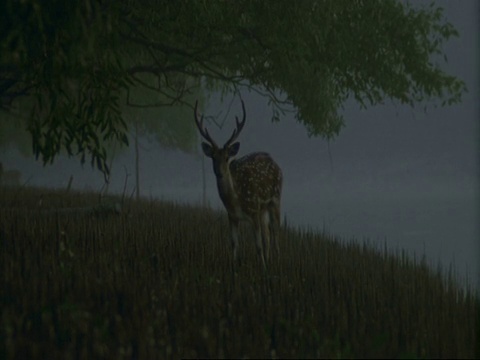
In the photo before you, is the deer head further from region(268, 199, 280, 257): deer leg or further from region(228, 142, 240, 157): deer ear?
region(268, 199, 280, 257): deer leg

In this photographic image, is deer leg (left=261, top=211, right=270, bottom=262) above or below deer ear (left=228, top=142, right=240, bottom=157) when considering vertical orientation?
below

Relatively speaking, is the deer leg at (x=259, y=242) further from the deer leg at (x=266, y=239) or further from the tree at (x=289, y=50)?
the tree at (x=289, y=50)

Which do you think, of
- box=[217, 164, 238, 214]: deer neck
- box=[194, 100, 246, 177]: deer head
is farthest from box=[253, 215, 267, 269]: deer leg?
box=[194, 100, 246, 177]: deer head

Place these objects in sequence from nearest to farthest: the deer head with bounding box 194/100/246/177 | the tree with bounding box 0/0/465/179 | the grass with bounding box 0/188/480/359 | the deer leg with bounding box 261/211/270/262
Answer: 1. the grass with bounding box 0/188/480/359
2. the deer head with bounding box 194/100/246/177
3. the tree with bounding box 0/0/465/179
4. the deer leg with bounding box 261/211/270/262

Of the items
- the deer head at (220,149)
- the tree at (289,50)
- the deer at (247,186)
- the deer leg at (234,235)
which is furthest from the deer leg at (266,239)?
the tree at (289,50)

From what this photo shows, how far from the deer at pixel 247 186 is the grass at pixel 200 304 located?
1.46 feet

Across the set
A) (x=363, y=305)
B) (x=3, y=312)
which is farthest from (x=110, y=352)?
(x=363, y=305)

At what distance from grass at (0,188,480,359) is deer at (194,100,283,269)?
446mm

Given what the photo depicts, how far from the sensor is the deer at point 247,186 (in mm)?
9406

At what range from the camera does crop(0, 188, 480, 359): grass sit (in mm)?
6301

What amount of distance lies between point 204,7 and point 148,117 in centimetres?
2287

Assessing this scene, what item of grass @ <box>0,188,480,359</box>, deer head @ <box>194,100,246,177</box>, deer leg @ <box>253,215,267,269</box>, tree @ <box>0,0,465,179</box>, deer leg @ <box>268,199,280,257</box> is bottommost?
grass @ <box>0,188,480,359</box>

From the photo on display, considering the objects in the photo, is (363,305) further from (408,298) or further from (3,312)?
(3,312)

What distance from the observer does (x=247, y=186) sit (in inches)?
397
